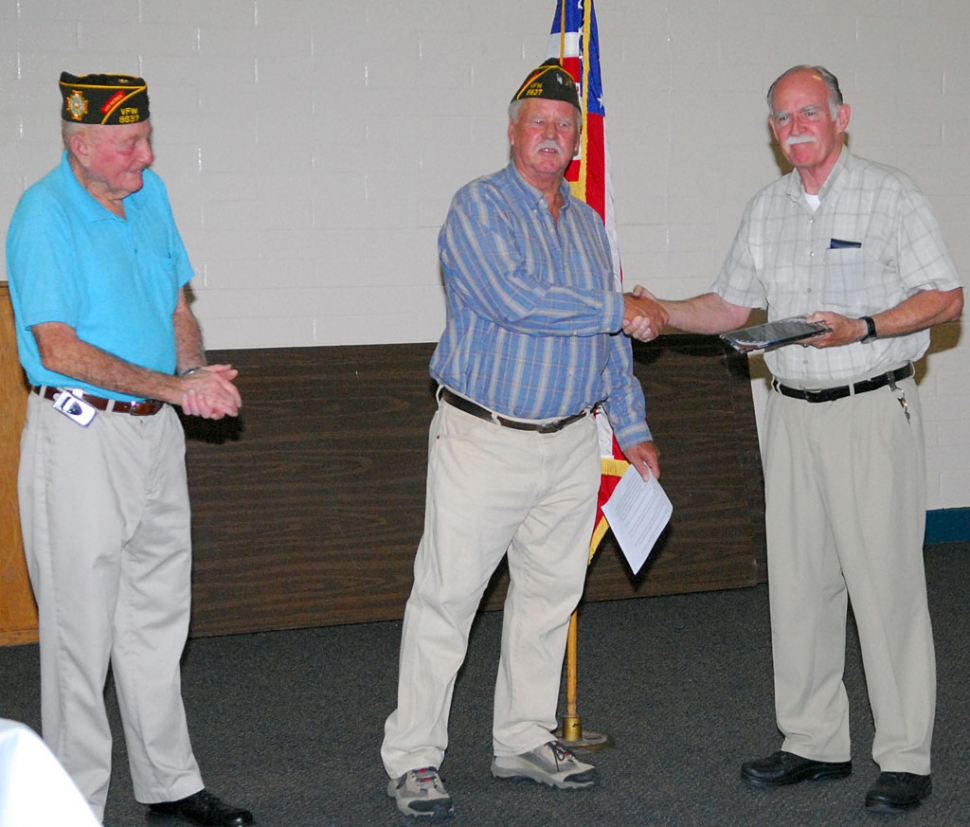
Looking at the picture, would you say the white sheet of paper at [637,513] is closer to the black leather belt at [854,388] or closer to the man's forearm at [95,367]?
the black leather belt at [854,388]

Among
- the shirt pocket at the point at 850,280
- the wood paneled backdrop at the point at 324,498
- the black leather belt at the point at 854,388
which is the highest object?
the shirt pocket at the point at 850,280

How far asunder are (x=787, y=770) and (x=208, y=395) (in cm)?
175

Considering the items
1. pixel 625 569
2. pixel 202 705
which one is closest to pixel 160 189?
pixel 202 705

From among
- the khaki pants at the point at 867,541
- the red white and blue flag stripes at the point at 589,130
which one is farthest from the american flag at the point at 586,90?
the khaki pants at the point at 867,541

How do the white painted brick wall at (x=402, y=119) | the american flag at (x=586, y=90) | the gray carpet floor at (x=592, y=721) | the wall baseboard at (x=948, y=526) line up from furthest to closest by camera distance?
1. the wall baseboard at (x=948, y=526)
2. the white painted brick wall at (x=402, y=119)
3. the american flag at (x=586, y=90)
4. the gray carpet floor at (x=592, y=721)

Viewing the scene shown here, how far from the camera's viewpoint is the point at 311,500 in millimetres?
4605

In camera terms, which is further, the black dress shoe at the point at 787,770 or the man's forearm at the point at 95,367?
the black dress shoe at the point at 787,770

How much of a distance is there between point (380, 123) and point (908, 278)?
8.76 ft

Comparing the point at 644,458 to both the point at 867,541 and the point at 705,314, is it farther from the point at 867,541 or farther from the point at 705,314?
the point at 867,541

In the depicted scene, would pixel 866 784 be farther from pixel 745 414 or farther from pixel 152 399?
pixel 745 414

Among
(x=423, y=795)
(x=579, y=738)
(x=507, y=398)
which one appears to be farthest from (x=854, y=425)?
(x=423, y=795)

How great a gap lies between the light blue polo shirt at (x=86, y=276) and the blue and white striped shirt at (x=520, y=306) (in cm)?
70

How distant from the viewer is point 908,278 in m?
2.93

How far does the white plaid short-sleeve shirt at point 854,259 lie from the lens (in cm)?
292
